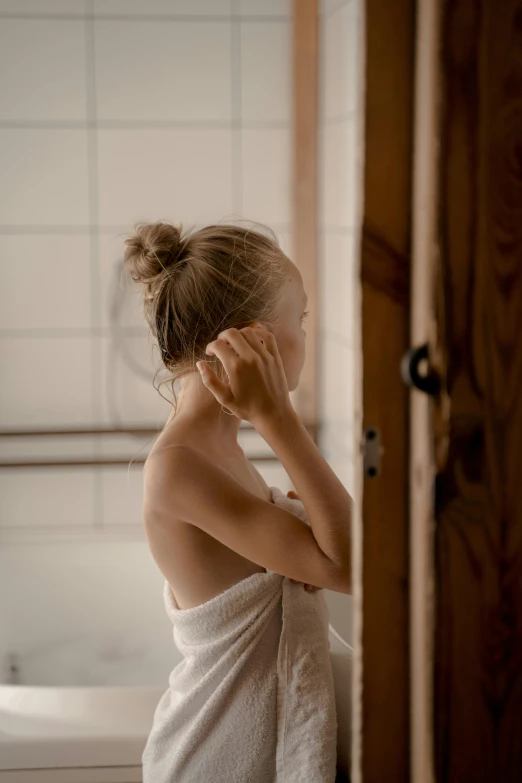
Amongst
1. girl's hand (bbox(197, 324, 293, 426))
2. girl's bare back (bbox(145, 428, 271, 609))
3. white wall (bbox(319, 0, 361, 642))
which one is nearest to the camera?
girl's hand (bbox(197, 324, 293, 426))

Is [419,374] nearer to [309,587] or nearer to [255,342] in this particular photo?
[255,342]

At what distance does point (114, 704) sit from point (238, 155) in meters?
1.56

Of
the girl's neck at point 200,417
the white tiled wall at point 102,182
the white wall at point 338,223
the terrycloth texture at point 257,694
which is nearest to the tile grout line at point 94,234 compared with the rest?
the white tiled wall at point 102,182

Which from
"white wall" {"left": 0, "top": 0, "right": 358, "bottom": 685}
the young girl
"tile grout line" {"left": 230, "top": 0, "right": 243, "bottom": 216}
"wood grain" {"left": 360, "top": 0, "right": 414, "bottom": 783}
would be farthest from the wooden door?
"tile grout line" {"left": 230, "top": 0, "right": 243, "bottom": 216}

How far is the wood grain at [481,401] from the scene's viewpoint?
0.46 metres

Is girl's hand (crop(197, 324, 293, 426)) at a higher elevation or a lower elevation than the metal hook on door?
lower

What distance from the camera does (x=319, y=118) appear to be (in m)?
2.15

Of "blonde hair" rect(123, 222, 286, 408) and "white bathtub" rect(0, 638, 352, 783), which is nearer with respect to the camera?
"blonde hair" rect(123, 222, 286, 408)

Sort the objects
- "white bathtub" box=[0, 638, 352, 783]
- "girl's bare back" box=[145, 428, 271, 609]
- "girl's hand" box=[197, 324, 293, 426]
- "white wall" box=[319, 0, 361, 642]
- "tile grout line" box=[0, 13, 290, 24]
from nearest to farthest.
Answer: "girl's hand" box=[197, 324, 293, 426]
"girl's bare back" box=[145, 428, 271, 609]
"white bathtub" box=[0, 638, 352, 783]
"white wall" box=[319, 0, 361, 642]
"tile grout line" box=[0, 13, 290, 24]

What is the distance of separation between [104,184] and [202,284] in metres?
1.34

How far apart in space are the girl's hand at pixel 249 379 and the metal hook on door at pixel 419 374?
348mm

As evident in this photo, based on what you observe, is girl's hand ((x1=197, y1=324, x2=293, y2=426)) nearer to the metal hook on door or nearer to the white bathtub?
the metal hook on door

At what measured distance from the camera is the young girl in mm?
865

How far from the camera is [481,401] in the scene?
A: 1.60ft
